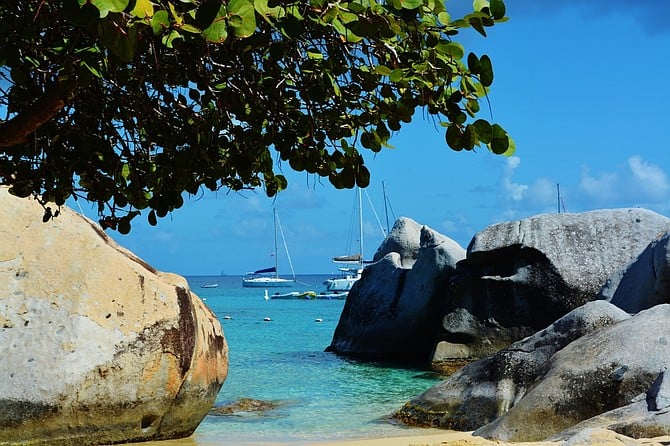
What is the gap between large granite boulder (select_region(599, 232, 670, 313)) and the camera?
1379 centimetres

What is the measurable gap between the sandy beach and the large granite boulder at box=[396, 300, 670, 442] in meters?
0.23

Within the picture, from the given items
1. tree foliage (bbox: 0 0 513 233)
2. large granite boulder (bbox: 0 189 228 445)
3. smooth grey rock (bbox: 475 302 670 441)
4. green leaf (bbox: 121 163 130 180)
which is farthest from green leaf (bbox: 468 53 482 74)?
large granite boulder (bbox: 0 189 228 445)

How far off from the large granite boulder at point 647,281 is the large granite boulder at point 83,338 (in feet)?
23.9

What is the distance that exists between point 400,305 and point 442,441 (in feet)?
50.9

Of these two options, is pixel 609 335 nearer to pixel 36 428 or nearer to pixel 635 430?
pixel 635 430

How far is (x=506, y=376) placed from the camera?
11.5 m

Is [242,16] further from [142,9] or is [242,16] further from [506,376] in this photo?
[506,376]

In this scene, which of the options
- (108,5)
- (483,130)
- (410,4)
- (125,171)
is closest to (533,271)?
(125,171)

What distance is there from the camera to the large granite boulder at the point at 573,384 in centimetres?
820

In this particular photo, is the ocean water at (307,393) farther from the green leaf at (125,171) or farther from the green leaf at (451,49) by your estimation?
the green leaf at (451,49)

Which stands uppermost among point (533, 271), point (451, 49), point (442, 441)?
point (451, 49)

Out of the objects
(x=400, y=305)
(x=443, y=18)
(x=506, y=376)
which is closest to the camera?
(x=443, y=18)

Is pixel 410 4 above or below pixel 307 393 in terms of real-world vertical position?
above

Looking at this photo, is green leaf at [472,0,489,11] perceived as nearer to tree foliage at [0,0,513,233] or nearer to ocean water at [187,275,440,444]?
tree foliage at [0,0,513,233]
